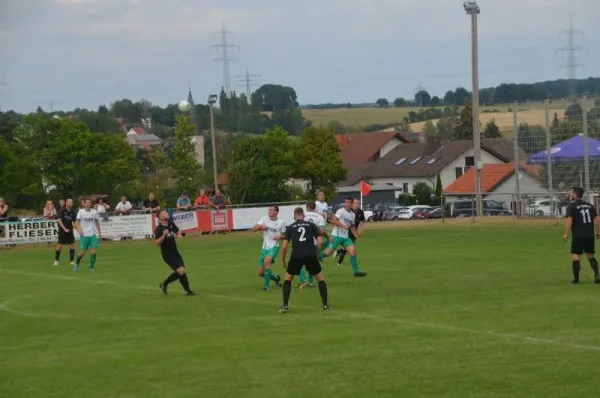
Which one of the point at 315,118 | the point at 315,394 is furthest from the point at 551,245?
the point at 315,118

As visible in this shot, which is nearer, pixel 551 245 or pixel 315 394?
pixel 315 394

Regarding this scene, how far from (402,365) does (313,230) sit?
5841 mm

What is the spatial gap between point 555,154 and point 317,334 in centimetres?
3430

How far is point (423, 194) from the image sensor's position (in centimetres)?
9319

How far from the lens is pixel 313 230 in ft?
58.2

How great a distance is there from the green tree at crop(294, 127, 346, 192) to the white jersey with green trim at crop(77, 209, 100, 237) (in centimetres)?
5518

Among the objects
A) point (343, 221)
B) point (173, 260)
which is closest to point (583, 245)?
point (343, 221)

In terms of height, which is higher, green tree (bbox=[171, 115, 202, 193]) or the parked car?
green tree (bbox=[171, 115, 202, 193])

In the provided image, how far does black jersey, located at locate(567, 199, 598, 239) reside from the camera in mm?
20375

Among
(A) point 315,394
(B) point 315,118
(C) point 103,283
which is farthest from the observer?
(B) point 315,118

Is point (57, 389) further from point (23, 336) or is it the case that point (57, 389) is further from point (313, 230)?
point (313, 230)

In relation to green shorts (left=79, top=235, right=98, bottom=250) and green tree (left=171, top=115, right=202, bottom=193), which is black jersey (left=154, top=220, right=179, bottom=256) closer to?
green shorts (left=79, top=235, right=98, bottom=250)

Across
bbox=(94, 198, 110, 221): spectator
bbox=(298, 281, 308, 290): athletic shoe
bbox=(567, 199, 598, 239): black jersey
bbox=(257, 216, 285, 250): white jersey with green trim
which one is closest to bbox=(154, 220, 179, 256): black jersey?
bbox=(257, 216, 285, 250): white jersey with green trim

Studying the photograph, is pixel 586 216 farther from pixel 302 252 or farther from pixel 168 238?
pixel 168 238
